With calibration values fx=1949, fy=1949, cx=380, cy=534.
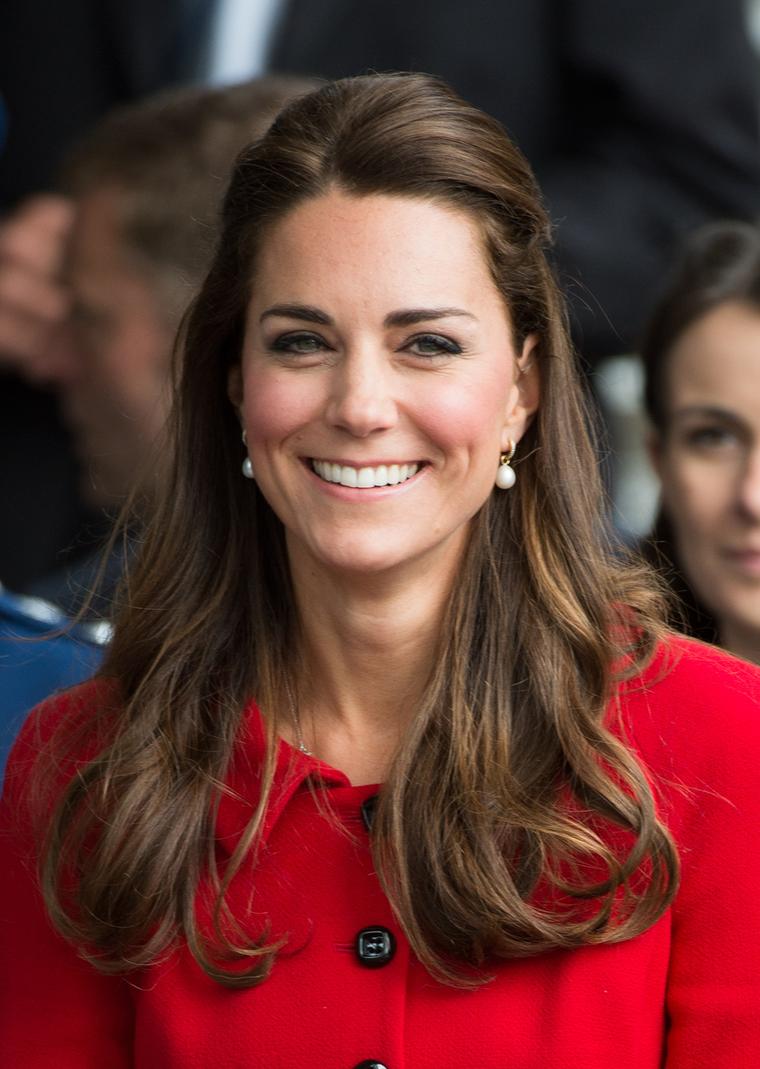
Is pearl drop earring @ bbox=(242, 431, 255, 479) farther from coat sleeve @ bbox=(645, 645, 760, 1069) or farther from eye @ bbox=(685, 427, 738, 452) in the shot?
eye @ bbox=(685, 427, 738, 452)

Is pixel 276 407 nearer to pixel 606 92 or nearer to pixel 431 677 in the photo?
pixel 431 677

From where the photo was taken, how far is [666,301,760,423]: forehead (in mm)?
3059

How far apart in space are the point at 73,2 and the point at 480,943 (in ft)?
8.28

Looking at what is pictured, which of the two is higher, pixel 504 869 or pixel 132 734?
pixel 132 734

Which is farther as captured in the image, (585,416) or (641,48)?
(641,48)

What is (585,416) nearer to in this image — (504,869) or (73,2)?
(504,869)

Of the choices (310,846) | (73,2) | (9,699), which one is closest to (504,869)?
(310,846)

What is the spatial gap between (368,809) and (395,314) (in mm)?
590

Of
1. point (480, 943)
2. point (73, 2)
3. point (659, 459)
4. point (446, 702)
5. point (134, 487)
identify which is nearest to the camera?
point (480, 943)

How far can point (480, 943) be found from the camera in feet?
7.14

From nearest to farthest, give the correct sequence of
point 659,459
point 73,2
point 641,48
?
point 659,459 → point 641,48 → point 73,2

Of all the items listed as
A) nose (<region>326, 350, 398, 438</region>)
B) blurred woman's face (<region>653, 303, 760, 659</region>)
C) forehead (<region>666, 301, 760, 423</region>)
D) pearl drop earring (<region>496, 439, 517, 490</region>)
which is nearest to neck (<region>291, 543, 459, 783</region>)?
pearl drop earring (<region>496, 439, 517, 490</region>)

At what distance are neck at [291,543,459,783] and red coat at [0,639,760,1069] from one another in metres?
0.07

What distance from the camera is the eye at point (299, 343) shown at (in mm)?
2213
